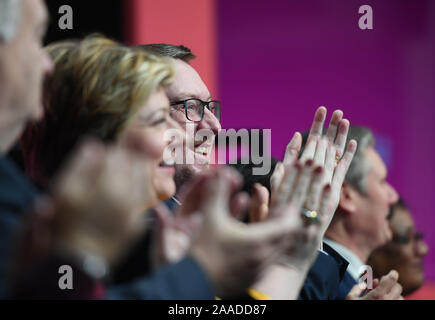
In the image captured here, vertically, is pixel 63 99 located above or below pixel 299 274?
above

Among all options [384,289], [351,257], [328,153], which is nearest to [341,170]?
[328,153]

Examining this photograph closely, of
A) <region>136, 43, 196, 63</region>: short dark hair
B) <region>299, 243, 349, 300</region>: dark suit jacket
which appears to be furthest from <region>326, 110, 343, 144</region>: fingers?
<region>136, 43, 196, 63</region>: short dark hair

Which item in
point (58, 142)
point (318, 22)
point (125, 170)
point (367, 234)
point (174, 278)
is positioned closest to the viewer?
point (125, 170)

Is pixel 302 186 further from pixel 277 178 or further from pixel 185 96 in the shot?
pixel 185 96

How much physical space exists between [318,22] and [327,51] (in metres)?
0.16

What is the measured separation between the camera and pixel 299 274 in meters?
0.96

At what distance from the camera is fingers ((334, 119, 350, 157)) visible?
1276 millimetres

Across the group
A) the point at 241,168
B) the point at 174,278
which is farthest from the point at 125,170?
the point at 241,168

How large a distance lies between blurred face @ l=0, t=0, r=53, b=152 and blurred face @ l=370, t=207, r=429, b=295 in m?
1.37

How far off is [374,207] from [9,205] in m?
1.27

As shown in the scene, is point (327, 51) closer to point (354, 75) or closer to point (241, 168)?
point (354, 75)

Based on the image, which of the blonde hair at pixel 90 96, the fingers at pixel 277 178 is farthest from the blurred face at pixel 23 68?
the fingers at pixel 277 178

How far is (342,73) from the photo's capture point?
351 centimetres
